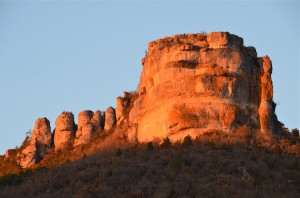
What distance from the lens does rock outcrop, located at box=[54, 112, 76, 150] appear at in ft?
245

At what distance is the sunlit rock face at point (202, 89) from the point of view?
63875mm

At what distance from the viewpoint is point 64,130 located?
247 feet

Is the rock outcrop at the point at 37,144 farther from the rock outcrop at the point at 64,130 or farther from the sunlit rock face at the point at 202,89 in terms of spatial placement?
the sunlit rock face at the point at 202,89

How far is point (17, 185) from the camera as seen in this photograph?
60.0 meters

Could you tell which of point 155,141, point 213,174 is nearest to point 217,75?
point 155,141

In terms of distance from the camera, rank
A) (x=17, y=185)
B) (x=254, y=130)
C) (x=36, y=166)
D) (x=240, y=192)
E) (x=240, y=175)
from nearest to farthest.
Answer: (x=240, y=192)
(x=240, y=175)
(x=17, y=185)
(x=254, y=130)
(x=36, y=166)

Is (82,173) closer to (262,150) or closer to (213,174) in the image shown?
(213,174)

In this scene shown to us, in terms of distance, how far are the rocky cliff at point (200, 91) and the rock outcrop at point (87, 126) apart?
3.60 meters

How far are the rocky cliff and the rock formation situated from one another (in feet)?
10.3

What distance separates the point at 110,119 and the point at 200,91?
12062mm

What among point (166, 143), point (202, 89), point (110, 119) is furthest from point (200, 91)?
point (110, 119)

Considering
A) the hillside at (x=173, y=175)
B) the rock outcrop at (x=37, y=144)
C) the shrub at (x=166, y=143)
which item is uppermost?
the rock outcrop at (x=37, y=144)

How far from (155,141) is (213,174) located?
1007cm

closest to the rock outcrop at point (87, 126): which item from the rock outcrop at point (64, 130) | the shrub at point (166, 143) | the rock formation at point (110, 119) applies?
the rock formation at point (110, 119)
